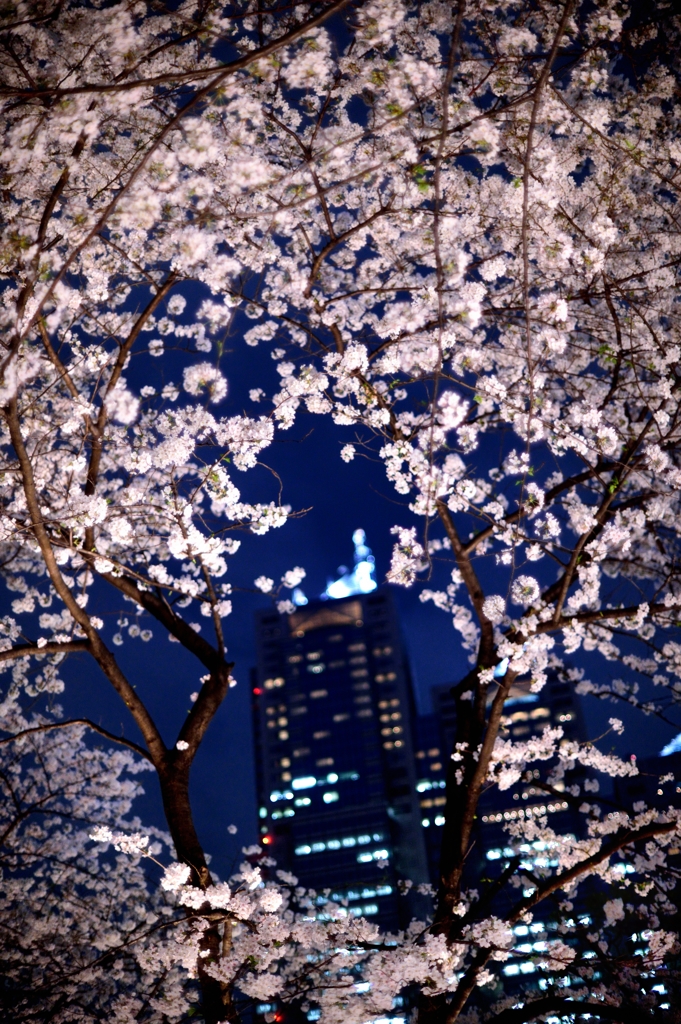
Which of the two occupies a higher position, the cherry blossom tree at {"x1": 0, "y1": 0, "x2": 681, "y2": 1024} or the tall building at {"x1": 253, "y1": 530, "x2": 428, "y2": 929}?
the tall building at {"x1": 253, "y1": 530, "x2": 428, "y2": 929}

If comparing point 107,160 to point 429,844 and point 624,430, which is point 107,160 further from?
point 429,844

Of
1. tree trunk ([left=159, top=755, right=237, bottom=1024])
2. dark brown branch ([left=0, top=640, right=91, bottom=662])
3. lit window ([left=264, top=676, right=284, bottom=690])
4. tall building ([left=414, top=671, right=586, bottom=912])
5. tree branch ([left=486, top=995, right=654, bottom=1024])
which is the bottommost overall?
tree branch ([left=486, top=995, right=654, bottom=1024])

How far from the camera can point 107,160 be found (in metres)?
5.01

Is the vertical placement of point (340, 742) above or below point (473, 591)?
above

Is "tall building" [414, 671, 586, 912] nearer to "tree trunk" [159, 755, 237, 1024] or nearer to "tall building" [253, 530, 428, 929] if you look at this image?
"tall building" [253, 530, 428, 929]

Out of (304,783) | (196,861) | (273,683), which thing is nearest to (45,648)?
(196,861)

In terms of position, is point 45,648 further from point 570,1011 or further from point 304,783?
point 304,783

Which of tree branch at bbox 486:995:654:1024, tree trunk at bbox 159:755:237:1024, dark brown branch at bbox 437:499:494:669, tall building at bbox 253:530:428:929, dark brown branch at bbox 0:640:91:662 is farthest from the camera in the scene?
tall building at bbox 253:530:428:929

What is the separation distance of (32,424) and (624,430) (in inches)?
181

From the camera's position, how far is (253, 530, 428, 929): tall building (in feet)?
306

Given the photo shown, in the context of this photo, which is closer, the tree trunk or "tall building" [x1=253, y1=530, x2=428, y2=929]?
the tree trunk

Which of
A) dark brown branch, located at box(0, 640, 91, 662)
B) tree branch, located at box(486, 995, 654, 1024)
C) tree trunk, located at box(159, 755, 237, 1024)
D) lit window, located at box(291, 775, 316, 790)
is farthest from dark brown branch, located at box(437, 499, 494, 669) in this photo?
lit window, located at box(291, 775, 316, 790)

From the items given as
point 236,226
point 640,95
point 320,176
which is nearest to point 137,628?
point 236,226

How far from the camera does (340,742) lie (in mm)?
107375
